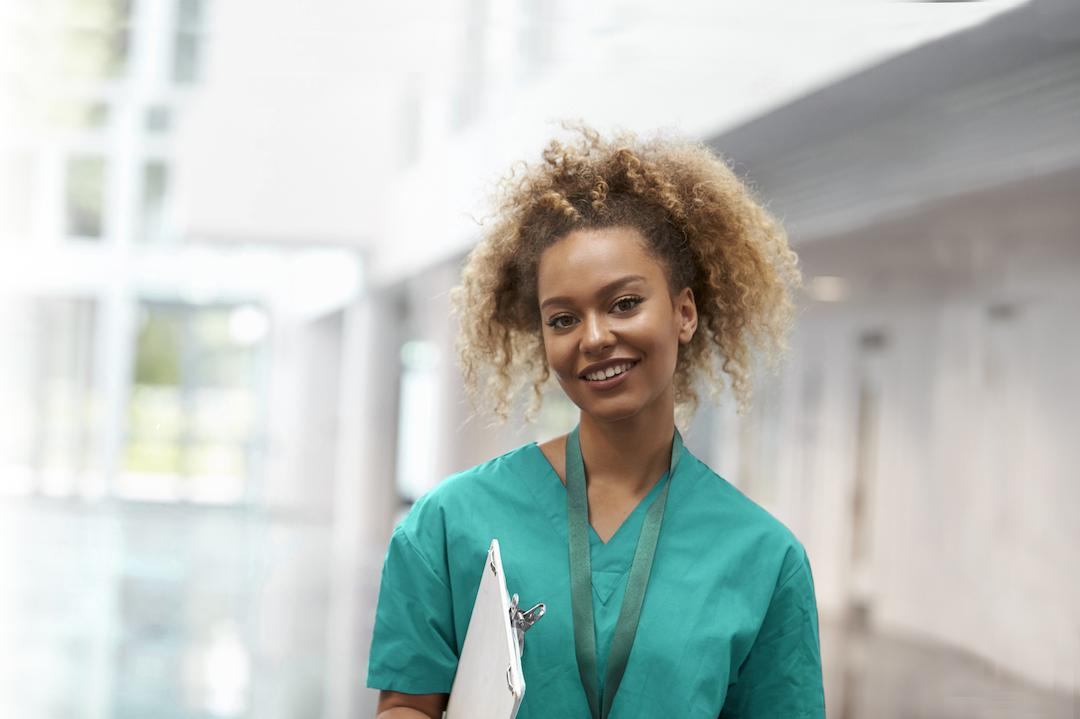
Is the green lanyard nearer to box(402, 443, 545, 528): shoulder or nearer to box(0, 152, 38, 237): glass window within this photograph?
box(402, 443, 545, 528): shoulder

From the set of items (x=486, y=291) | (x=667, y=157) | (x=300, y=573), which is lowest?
(x=300, y=573)

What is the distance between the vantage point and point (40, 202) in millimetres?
12336

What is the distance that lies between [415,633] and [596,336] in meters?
0.37

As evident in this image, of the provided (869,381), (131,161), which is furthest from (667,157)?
(131,161)

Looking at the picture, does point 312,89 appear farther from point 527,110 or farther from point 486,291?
point 486,291

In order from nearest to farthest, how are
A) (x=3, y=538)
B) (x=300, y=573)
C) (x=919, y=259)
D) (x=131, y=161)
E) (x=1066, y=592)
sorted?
(x=1066, y=592) < (x=919, y=259) < (x=300, y=573) < (x=131, y=161) < (x=3, y=538)

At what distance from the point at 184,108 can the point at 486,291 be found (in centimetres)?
980

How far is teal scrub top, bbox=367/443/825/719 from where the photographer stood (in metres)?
1.43

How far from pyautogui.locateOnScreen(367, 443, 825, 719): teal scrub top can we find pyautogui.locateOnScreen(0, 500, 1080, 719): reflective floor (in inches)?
155

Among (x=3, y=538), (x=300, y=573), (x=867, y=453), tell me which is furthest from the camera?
(x=3, y=538)

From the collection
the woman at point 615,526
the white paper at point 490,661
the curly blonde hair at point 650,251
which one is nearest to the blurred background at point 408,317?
the curly blonde hair at point 650,251

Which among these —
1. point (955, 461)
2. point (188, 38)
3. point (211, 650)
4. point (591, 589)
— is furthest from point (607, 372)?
point (188, 38)

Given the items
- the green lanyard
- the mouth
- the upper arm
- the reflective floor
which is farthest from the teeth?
the reflective floor

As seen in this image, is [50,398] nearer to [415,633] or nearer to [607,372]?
[415,633]
